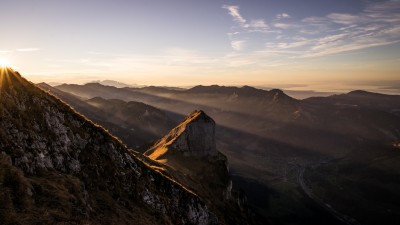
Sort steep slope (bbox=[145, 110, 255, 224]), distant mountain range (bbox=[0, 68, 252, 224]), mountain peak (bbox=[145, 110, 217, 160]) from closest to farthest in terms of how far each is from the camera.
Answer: distant mountain range (bbox=[0, 68, 252, 224])
steep slope (bbox=[145, 110, 255, 224])
mountain peak (bbox=[145, 110, 217, 160])

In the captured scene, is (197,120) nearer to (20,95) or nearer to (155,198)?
(155,198)

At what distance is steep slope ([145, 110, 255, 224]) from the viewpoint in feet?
297

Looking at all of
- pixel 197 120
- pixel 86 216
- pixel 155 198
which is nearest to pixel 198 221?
pixel 155 198

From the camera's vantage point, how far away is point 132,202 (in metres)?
39.9

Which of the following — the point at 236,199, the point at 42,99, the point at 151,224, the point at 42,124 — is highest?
the point at 42,99

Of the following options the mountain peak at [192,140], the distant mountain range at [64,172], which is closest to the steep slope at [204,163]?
the mountain peak at [192,140]

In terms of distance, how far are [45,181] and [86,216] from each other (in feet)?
16.2

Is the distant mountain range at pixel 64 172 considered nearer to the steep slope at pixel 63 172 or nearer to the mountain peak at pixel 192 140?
the steep slope at pixel 63 172

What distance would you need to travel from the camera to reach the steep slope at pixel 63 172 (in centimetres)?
2500

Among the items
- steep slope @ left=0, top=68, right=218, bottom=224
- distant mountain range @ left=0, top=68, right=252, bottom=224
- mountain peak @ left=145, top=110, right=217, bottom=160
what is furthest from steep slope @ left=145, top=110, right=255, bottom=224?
steep slope @ left=0, top=68, right=218, bottom=224

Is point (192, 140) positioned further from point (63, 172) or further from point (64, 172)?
point (63, 172)

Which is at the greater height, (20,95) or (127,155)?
(20,95)

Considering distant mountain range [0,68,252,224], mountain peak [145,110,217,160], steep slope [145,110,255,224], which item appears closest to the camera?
distant mountain range [0,68,252,224]

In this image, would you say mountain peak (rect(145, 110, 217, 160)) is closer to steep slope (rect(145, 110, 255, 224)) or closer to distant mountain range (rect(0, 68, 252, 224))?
steep slope (rect(145, 110, 255, 224))
